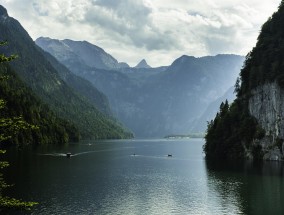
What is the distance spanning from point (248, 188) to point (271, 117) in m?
84.5

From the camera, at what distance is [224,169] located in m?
148

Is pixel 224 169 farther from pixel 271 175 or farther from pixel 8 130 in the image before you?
pixel 8 130

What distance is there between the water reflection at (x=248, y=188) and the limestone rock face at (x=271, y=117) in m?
23.1

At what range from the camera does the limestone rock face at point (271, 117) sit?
575ft

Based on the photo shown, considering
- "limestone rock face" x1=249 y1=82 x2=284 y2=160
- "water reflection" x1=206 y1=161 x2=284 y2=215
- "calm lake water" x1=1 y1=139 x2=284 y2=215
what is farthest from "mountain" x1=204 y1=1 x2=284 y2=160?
"calm lake water" x1=1 y1=139 x2=284 y2=215

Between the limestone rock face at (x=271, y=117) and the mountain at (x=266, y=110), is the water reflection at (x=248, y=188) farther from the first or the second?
the mountain at (x=266, y=110)

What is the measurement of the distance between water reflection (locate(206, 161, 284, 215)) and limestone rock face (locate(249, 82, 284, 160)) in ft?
75.7

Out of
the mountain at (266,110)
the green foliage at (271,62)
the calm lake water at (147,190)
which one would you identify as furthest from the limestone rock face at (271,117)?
the calm lake water at (147,190)

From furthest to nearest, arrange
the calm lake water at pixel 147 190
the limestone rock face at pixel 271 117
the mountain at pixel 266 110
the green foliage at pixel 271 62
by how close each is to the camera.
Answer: the green foliage at pixel 271 62
the mountain at pixel 266 110
the limestone rock face at pixel 271 117
the calm lake water at pixel 147 190

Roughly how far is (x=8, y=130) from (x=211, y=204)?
62158 mm

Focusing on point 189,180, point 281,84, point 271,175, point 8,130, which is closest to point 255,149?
point 281,84

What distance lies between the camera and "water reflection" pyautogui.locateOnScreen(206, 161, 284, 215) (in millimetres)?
81812

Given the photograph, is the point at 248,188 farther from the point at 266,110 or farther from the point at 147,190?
the point at 266,110

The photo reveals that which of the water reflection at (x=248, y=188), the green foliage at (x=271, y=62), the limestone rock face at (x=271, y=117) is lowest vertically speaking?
the water reflection at (x=248, y=188)
